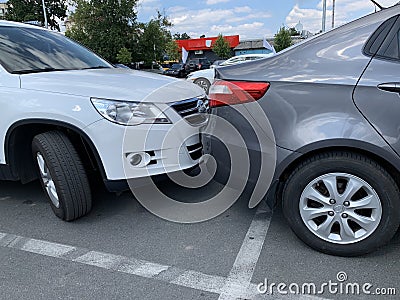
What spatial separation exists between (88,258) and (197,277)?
2.79 ft

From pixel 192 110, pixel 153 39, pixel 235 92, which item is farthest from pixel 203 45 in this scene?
pixel 235 92

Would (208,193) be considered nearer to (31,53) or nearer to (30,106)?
(30,106)

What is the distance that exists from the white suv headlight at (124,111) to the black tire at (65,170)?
500 mm

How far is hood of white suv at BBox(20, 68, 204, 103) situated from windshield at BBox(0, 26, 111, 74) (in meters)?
0.24

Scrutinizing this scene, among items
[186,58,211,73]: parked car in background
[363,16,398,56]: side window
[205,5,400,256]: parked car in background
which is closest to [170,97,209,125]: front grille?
[205,5,400,256]: parked car in background

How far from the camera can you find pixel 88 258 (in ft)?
8.49

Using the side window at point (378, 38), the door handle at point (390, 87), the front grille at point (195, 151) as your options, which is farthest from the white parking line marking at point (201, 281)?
the side window at point (378, 38)

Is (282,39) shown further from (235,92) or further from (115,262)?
(115,262)

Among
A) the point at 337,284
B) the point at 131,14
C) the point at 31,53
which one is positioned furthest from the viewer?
the point at 131,14

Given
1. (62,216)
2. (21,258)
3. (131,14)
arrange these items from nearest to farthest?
(21,258), (62,216), (131,14)

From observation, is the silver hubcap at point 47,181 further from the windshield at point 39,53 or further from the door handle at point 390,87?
the door handle at point 390,87

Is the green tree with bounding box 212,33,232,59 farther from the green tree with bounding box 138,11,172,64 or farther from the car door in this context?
the car door

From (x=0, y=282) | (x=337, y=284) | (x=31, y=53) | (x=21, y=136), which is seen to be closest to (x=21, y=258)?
(x=0, y=282)

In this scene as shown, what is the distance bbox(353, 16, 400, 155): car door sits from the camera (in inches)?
86.9
